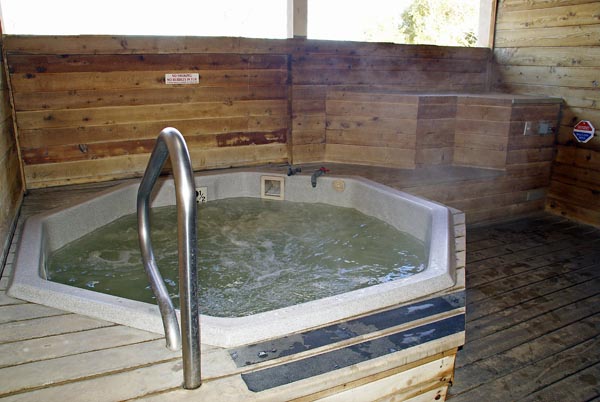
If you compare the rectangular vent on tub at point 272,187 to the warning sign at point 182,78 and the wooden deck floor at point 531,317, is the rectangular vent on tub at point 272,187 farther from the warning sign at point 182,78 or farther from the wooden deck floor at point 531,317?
the wooden deck floor at point 531,317

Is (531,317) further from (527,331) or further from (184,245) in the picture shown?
(184,245)

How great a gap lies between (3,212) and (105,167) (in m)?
1.33

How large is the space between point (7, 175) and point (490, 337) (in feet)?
8.64

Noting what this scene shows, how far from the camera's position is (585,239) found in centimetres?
366

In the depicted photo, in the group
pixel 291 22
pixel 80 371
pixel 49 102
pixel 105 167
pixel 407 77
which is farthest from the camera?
pixel 407 77

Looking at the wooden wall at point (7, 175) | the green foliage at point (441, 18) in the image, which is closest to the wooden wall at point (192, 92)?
the wooden wall at point (7, 175)

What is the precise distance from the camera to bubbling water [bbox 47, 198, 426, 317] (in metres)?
2.26

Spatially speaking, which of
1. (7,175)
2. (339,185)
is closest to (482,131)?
(339,185)

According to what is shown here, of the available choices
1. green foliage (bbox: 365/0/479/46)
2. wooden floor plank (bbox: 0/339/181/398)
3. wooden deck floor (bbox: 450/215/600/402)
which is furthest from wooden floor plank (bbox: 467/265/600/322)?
green foliage (bbox: 365/0/479/46)

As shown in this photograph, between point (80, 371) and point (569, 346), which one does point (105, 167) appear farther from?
point (569, 346)

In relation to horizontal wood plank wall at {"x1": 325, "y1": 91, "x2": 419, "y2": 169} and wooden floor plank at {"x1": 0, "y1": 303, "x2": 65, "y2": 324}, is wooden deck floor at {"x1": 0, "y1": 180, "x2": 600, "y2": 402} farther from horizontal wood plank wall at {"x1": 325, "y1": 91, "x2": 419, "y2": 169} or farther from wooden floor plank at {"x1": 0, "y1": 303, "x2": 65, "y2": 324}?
horizontal wood plank wall at {"x1": 325, "y1": 91, "x2": 419, "y2": 169}

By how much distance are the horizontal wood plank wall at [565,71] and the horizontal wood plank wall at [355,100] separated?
742 millimetres

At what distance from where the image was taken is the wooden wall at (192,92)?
10.5 feet

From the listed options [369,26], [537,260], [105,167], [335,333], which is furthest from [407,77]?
[369,26]
